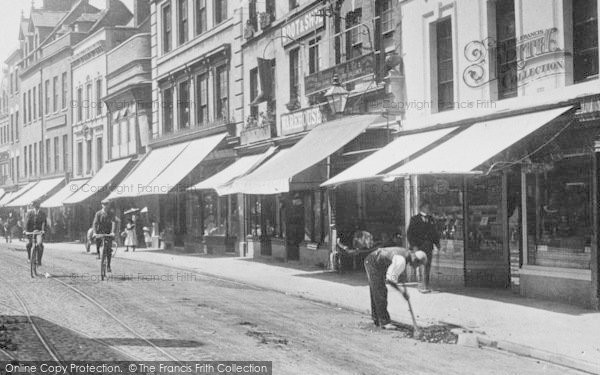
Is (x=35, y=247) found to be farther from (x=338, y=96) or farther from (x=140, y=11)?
(x=140, y=11)

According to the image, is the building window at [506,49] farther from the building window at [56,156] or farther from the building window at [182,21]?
the building window at [56,156]

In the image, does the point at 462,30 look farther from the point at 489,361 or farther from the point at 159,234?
the point at 159,234

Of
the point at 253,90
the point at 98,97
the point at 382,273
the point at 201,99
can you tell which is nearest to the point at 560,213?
the point at 382,273

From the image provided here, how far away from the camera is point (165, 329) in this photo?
10391 mm

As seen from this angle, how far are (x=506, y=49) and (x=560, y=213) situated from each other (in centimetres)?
336

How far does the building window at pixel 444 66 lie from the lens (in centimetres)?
1628

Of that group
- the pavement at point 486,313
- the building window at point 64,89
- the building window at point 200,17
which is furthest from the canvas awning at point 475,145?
the building window at point 64,89

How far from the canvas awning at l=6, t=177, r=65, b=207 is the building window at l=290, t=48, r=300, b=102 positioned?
2746 cm

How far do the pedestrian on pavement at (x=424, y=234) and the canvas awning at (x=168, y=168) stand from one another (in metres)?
12.9

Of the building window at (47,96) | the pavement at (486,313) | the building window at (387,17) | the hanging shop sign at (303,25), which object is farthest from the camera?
the building window at (47,96)

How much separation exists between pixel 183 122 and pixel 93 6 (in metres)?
26.6

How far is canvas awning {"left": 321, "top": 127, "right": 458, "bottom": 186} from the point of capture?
14.8m

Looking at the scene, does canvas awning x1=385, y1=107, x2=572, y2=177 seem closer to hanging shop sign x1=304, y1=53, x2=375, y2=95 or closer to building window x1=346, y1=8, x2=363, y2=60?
hanging shop sign x1=304, y1=53, x2=375, y2=95

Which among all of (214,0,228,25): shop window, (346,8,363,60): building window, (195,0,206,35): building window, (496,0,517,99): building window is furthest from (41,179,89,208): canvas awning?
(496,0,517,99): building window
